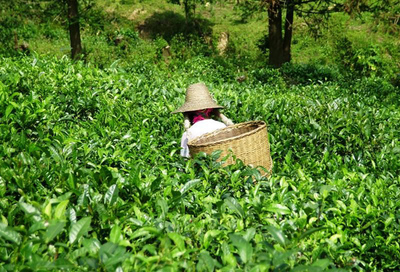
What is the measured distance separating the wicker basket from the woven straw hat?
1.69ft

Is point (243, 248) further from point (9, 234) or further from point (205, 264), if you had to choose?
point (9, 234)

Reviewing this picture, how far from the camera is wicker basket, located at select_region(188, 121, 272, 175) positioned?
355 centimetres

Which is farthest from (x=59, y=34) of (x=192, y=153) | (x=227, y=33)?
(x=192, y=153)

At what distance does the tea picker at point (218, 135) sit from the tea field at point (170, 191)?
1.02 feet

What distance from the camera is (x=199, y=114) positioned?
15.2ft

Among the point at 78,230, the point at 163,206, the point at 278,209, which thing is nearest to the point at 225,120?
the point at 278,209

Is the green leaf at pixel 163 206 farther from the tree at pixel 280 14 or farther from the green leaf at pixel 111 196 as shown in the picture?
the tree at pixel 280 14

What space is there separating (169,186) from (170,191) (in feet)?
0.18

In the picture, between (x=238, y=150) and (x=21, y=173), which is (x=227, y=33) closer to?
(x=238, y=150)

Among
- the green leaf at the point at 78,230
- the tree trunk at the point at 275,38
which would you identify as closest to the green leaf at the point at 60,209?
the green leaf at the point at 78,230

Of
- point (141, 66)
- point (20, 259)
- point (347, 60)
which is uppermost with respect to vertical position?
point (20, 259)

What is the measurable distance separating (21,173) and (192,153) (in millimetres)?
1650

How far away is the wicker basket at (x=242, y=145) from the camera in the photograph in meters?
3.55

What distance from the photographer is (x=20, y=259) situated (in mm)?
1580
